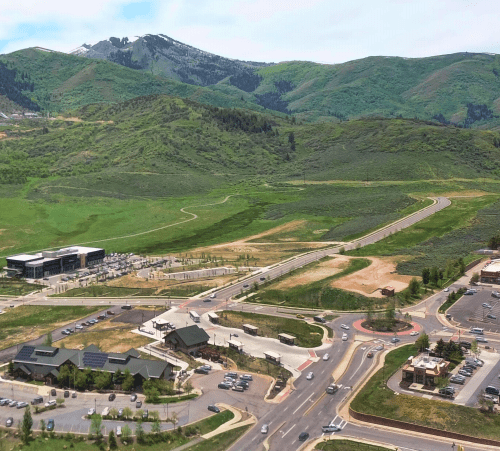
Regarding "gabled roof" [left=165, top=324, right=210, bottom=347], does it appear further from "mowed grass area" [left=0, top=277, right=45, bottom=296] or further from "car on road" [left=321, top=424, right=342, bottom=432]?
"mowed grass area" [left=0, top=277, right=45, bottom=296]

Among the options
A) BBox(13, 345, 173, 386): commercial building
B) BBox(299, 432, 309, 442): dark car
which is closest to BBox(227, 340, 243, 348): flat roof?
BBox(13, 345, 173, 386): commercial building

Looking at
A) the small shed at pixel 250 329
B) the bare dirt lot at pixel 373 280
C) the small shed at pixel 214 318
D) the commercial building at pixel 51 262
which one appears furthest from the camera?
the commercial building at pixel 51 262

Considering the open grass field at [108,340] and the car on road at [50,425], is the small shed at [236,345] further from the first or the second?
the car on road at [50,425]

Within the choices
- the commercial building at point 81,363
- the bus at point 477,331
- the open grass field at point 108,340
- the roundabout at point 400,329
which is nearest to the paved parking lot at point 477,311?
the bus at point 477,331

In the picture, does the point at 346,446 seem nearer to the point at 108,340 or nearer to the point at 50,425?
the point at 50,425

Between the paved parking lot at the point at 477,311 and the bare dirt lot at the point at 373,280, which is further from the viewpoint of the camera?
the bare dirt lot at the point at 373,280

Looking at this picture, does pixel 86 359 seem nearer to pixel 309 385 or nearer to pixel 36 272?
pixel 309 385

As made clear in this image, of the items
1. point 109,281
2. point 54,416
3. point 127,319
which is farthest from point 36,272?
point 54,416
